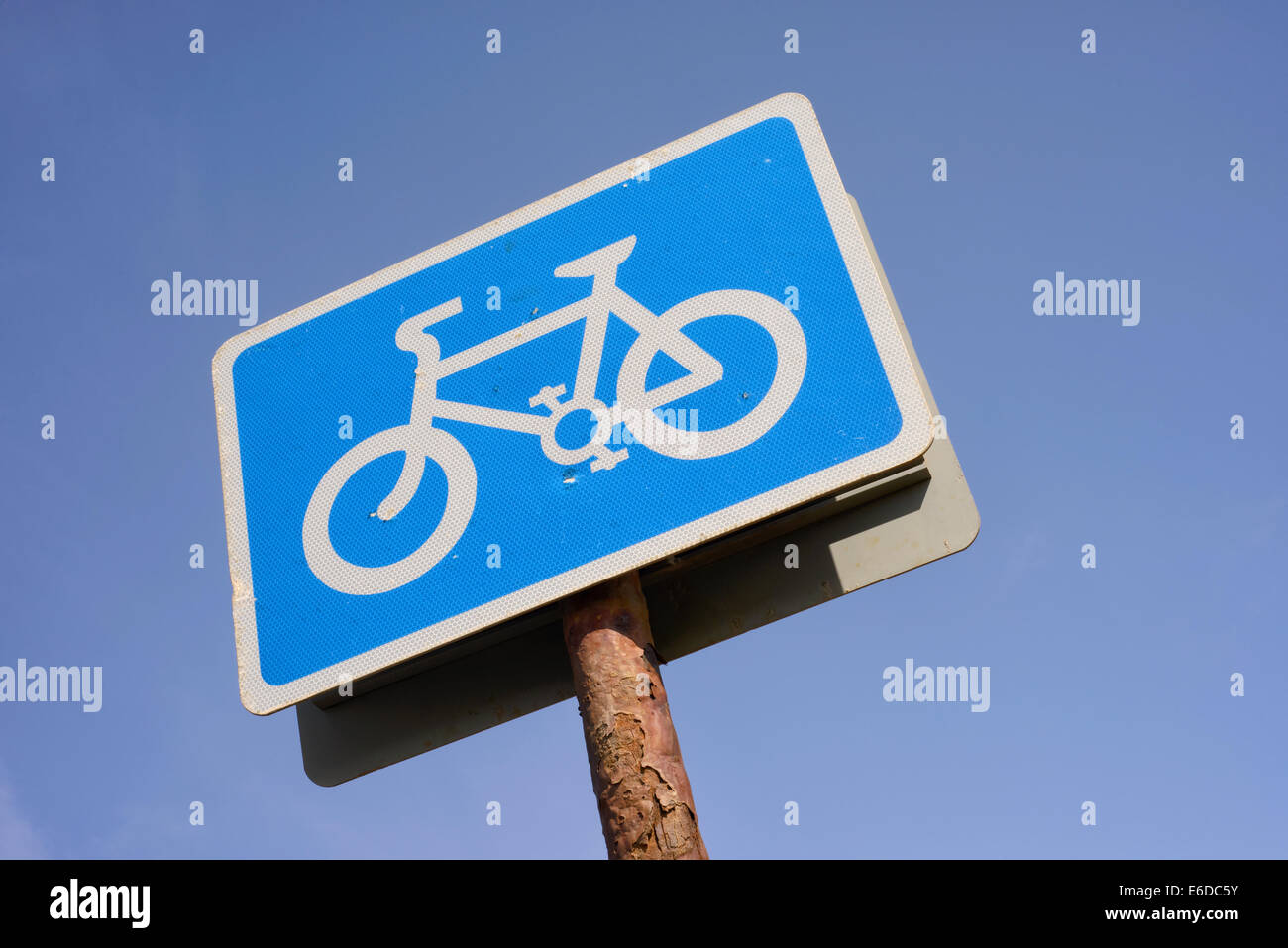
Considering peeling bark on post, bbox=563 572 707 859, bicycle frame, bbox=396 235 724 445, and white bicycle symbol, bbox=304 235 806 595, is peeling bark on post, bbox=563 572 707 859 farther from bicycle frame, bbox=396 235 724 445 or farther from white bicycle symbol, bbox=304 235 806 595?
bicycle frame, bbox=396 235 724 445

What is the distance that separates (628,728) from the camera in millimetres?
1822

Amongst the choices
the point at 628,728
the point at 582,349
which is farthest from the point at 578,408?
the point at 628,728

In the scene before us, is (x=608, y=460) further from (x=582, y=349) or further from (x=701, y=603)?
(x=701, y=603)

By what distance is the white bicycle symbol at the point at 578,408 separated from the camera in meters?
2.12

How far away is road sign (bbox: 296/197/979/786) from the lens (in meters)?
2.16

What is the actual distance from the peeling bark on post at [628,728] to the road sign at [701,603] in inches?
6.0

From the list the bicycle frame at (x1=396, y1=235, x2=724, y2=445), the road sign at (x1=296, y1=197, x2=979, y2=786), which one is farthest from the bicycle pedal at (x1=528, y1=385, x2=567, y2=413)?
the road sign at (x1=296, y1=197, x2=979, y2=786)

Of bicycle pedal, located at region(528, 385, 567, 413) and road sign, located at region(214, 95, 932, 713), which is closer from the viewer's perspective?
road sign, located at region(214, 95, 932, 713)

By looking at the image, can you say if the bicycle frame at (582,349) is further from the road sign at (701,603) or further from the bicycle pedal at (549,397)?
the road sign at (701,603)

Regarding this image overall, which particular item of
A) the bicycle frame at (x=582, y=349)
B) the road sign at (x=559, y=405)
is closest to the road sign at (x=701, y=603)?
the road sign at (x=559, y=405)

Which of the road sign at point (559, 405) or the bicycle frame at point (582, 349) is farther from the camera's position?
the bicycle frame at point (582, 349)

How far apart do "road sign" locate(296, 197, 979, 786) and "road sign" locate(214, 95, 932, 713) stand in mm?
135

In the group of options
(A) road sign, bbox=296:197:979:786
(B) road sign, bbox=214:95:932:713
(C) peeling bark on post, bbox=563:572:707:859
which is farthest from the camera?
(A) road sign, bbox=296:197:979:786
